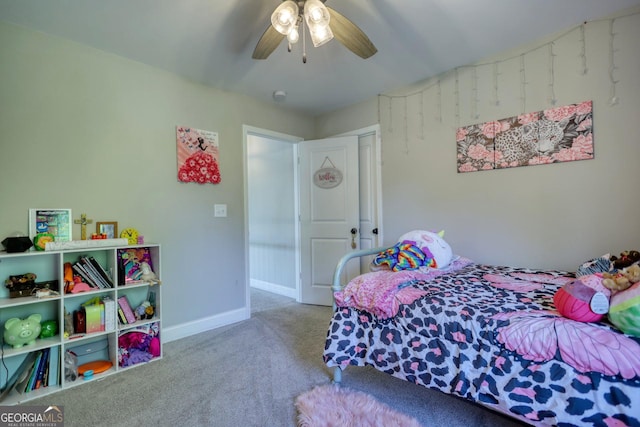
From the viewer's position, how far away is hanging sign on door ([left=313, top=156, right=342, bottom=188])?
11.7 feet

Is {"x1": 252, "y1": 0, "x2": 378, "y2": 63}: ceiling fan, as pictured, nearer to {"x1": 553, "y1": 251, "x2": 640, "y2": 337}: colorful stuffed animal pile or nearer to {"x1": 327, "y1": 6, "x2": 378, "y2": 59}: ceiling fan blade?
{"x1": 327, "y1": 6, "x2": 378, "y2": 59}: ceiling fan blade

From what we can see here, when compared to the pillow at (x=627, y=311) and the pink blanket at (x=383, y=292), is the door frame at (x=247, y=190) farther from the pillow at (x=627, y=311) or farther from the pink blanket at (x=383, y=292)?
the pillow at (x=627, y=311)

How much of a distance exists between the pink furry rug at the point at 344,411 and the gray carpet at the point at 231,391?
9cm

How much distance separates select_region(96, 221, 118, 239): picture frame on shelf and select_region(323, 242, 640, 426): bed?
181 centimetres

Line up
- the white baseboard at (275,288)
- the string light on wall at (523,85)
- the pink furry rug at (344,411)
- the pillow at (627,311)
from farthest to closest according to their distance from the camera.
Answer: the white baseboard at (275,288) < the string light on wall at (523,85) < the pink furry rug at (344,411) < the pillow at (627,311)

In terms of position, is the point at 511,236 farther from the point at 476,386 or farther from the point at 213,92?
the point at 213,92

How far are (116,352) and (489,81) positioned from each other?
143 inches

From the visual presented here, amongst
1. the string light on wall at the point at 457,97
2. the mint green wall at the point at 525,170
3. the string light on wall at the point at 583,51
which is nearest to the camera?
the mint green wall at the point at 525,170

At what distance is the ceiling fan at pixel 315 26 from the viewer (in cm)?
156

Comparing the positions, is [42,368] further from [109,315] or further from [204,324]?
[204,324]

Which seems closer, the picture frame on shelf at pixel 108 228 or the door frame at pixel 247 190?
the picture frame on shelf at pixel 108 228

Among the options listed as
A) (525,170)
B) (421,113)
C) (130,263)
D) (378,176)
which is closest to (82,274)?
(130,263)

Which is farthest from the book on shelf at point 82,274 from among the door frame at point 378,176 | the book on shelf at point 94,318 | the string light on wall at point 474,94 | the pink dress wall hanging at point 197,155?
the string light on wall at point 474,94

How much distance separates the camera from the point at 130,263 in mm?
2311
